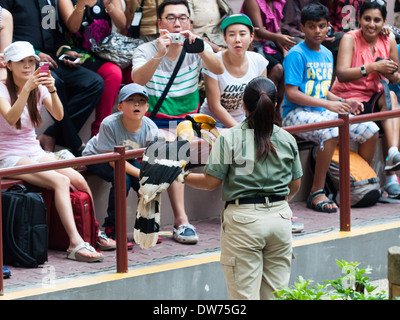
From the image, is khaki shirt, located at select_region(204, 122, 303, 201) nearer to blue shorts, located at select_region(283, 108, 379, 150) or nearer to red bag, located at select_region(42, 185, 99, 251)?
red bag, located at select_region(42, 185, 99, 251)

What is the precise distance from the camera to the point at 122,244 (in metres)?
6.15

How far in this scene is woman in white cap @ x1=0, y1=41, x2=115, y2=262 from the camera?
6465 millimetres

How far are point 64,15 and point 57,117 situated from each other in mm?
1221

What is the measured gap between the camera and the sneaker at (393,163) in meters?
8.43

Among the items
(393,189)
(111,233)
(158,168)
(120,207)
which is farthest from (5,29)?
(393,189)

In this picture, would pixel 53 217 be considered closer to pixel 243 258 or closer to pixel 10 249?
pixel 10 249

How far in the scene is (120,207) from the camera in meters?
6.14

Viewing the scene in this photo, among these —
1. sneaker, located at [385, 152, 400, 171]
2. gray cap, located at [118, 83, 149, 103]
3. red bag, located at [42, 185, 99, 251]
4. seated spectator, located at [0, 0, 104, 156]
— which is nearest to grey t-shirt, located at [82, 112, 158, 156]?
gray cap, located at [118, 83, 149, 103]

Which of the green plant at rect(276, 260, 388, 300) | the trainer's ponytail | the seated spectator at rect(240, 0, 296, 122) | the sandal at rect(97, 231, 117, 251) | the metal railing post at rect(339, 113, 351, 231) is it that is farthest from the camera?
the seated spectator at rect(240, 0, 296, 122)

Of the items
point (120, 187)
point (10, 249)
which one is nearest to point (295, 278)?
point (120, 187)

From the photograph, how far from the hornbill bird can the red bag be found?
117 cm

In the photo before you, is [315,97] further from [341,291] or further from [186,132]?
[341,291]

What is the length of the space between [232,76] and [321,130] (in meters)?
1.00

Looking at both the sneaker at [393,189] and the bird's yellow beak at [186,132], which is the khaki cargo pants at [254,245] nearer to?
the bird's yellow beak at [186,132]
